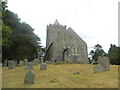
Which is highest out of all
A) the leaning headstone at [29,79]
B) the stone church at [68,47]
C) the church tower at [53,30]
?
the church tower at [53,30]

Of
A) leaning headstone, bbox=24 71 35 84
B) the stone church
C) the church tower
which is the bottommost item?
leaning headstone, bbox=24 71 35 84

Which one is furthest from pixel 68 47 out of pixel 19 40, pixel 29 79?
pixel 29 79

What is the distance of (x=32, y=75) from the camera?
15219 millimetres

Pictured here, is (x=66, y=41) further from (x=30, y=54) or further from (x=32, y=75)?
(x=32, y=75)

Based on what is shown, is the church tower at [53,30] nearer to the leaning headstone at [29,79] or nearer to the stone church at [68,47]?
the stone church at [68,47]

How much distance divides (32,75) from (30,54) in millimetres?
24812

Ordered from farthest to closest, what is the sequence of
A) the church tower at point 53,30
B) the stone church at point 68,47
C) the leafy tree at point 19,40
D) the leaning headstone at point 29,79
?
1. the church tower at point 53,30
2. the stone church at point 68,47
3. the leafy tree at point 19,40
4. the leaning headstone at point 29,79

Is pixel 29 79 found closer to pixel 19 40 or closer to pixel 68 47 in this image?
pixel 19 40

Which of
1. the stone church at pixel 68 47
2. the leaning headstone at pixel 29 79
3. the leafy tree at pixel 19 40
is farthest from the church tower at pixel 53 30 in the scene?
the leaning headstone at pixel 29 79

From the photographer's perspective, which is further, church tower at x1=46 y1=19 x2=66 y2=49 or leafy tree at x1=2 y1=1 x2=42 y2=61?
church tower at x1=46 y1=19 x2=66 y2=49

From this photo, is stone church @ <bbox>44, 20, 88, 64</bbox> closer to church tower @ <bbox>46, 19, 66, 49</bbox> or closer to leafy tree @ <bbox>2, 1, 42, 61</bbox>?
leafy tree @ <bbox>2, 1, 42, 61</bbox>

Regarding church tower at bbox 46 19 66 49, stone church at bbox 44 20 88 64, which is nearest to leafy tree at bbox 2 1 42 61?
stone church at bbox 44 20 88 64

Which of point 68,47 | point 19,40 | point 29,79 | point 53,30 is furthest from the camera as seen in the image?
point 53,30

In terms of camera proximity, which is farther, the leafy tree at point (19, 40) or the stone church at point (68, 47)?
the stone church at point (68, 47)
